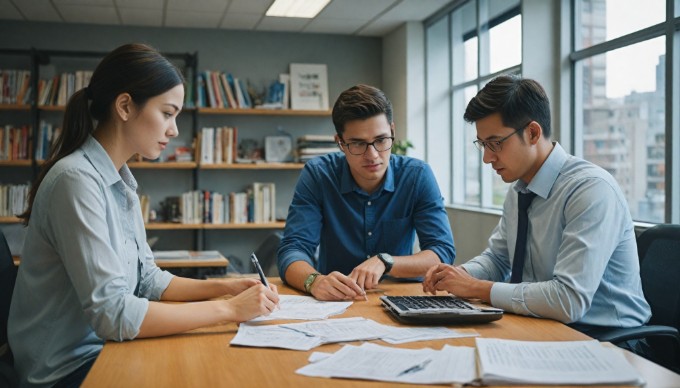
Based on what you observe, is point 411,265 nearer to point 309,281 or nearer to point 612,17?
point 309,281

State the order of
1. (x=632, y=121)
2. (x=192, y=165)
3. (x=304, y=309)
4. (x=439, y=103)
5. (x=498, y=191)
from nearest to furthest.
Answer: (x=304, y=309) → (x=632, y=121) → (x=498, y=191) → (x=192, y=165) → (x=439, y=103)

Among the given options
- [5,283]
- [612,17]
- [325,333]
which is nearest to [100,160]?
[5,283]

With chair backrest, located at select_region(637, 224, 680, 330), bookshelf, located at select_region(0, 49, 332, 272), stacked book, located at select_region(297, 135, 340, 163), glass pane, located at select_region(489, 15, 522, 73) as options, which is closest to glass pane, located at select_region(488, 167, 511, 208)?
glass pane, located at select_region(489, 15, 522, 73)

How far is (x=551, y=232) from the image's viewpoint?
1.97 m

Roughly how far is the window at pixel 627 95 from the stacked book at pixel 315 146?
8.46 feet

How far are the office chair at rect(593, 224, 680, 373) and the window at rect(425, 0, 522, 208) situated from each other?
298 centimetres

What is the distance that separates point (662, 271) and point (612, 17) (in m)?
2.57

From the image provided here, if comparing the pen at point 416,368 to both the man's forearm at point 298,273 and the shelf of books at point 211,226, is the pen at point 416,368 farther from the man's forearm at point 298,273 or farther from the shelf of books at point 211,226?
the shelf of books at point 211,226

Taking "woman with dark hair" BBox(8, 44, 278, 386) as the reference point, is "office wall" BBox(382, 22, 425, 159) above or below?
above

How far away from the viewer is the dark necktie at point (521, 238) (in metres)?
2.06

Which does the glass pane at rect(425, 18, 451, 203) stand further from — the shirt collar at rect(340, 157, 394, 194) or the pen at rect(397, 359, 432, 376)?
the pen at rect(397, 359, 432, 376)

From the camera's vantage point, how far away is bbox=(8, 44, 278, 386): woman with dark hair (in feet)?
5.00

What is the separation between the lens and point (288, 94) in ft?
22.3

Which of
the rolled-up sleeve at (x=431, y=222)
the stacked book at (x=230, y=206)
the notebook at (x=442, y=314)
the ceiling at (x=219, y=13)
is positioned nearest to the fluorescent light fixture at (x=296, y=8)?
the ceiling at (x=219, y=13)
